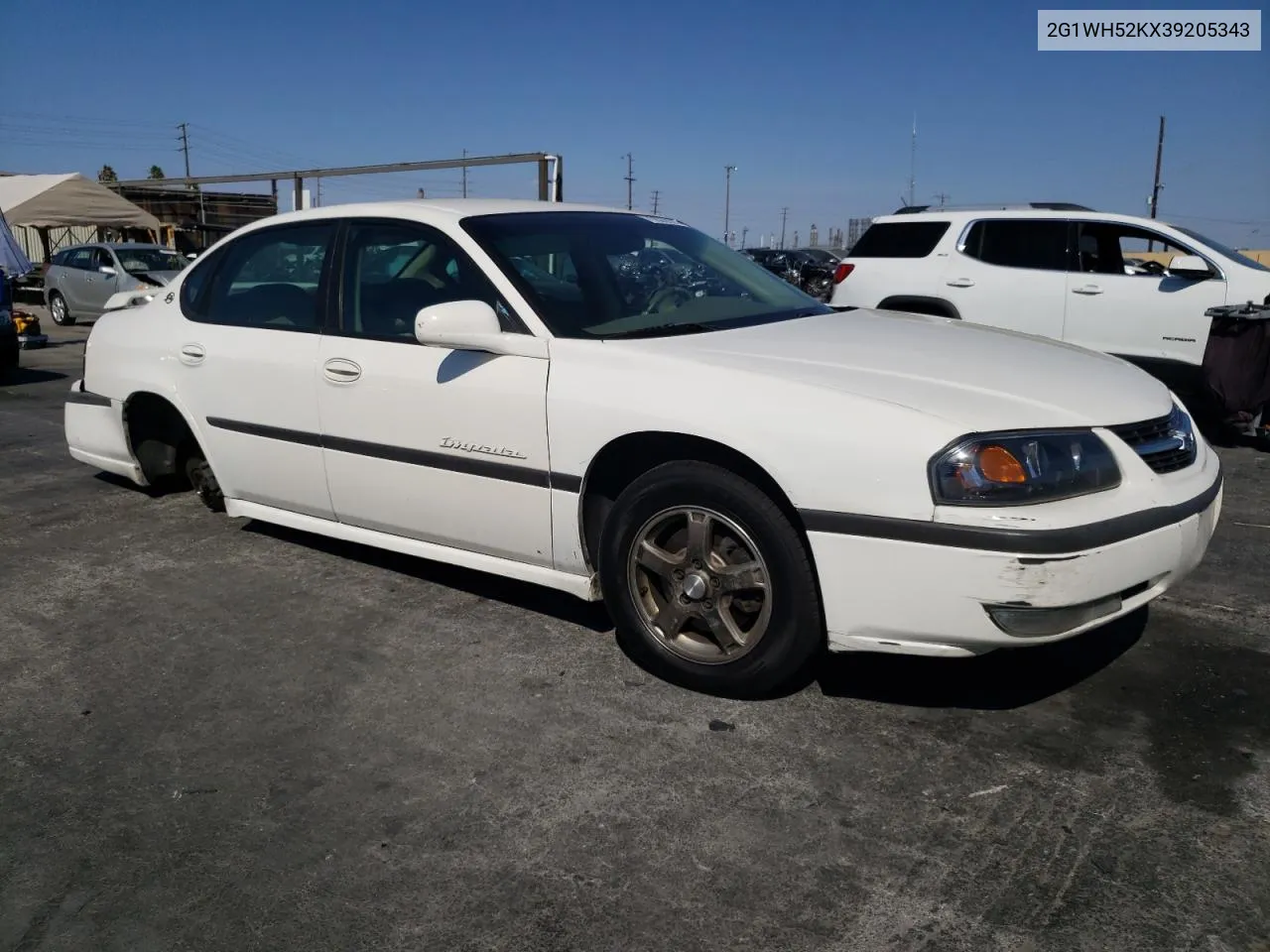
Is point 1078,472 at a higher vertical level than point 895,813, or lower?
higher

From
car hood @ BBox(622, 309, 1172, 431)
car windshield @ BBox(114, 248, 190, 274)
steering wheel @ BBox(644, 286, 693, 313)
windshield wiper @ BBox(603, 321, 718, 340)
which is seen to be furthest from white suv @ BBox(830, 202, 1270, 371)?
car windshield @ BBox(114, 248, 190, 274)

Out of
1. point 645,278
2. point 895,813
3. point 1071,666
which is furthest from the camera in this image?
point 645,278

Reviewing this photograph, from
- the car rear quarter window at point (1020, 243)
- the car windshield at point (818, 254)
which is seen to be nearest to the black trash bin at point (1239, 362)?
the car rear quarter window at point (1020, 243)

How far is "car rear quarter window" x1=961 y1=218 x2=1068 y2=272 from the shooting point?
849cm

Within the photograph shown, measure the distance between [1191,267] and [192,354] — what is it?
23.3 feet

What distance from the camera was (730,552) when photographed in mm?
3143

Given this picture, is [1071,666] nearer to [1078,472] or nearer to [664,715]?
[1078,472]

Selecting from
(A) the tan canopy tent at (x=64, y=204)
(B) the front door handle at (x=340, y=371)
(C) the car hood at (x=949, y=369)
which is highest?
(A) the tan canopy tent at (x=64, y=204)

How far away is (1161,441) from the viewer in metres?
3.11

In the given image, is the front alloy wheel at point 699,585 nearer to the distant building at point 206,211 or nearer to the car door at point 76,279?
the car door at point 76,279

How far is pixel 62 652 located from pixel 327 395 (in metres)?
1.30

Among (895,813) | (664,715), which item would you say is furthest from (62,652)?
(895,813)

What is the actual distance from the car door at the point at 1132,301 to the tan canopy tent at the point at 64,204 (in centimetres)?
2308

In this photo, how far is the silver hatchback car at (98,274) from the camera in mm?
17547
